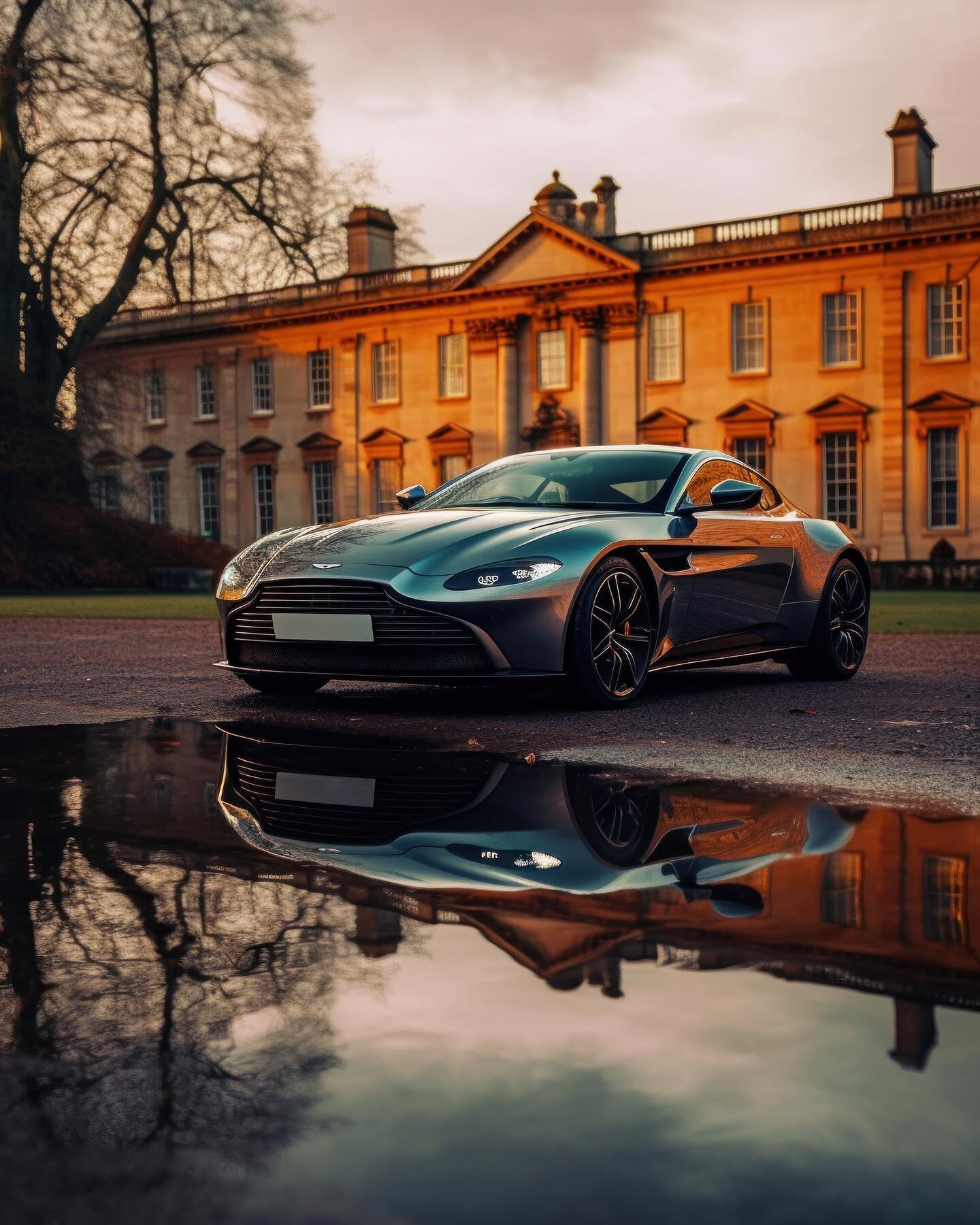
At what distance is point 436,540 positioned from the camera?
22.6ft

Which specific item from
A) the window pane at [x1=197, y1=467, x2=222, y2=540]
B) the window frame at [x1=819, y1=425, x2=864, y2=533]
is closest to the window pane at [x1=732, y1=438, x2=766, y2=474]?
the window frame at [x1=819, y1=425, x2=864, y2=533]

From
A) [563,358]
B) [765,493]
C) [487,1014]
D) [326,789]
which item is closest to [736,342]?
[563,358]

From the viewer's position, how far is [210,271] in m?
33.5

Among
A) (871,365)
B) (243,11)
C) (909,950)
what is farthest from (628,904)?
(871,365)

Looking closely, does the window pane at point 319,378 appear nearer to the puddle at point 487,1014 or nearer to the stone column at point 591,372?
the stone column at point 591,372

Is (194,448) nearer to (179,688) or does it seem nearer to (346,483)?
(346,483)

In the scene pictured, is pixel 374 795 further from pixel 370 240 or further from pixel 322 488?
pixel 322 488

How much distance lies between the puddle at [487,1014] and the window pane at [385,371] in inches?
1839

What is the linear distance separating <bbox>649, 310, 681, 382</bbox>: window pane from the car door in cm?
3657

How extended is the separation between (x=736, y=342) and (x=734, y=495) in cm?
3678

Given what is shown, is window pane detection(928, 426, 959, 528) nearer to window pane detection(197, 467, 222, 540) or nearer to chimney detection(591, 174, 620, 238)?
chimney detection(591, 174, 620, 238)

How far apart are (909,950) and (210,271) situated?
1284 inches

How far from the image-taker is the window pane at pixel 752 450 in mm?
42938

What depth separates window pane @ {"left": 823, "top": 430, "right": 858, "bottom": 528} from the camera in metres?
41.7
